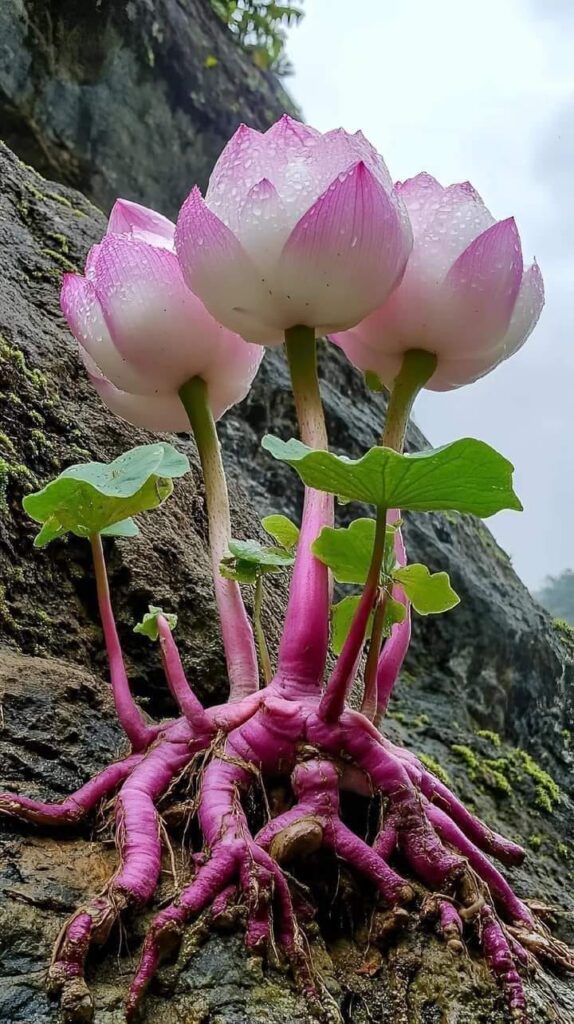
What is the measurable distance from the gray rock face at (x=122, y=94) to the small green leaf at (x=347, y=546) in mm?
2000

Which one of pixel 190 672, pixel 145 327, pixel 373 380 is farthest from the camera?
pixel 190 672

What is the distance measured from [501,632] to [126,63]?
214cm

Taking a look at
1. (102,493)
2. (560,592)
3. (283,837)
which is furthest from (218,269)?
(560,592)

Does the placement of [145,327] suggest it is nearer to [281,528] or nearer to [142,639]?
[281,528]

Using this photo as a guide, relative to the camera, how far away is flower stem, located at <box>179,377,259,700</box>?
0.60 metres

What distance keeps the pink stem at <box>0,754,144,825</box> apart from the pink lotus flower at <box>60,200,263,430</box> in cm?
31

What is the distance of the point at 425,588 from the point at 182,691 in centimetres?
22

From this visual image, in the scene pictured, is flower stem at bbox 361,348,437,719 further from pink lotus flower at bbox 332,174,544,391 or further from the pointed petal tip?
the pointed petal tip

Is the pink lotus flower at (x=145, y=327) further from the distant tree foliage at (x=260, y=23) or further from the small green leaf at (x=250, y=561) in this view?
the distant tree foliage at (x=260, y=23)

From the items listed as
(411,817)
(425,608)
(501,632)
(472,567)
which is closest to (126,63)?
(472,567)

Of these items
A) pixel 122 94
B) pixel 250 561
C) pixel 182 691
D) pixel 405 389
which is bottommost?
pixel 182 691

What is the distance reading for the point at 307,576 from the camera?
22.0 inches

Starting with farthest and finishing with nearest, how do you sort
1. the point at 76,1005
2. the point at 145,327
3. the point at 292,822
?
the point at 145,327 → the point at 292,822 → the point at 76,1005

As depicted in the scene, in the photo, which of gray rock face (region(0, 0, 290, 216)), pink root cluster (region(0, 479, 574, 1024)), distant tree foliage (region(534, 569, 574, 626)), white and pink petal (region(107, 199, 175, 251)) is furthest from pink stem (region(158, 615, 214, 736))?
distant tree foliage (region(534, 569, 574, 626))
